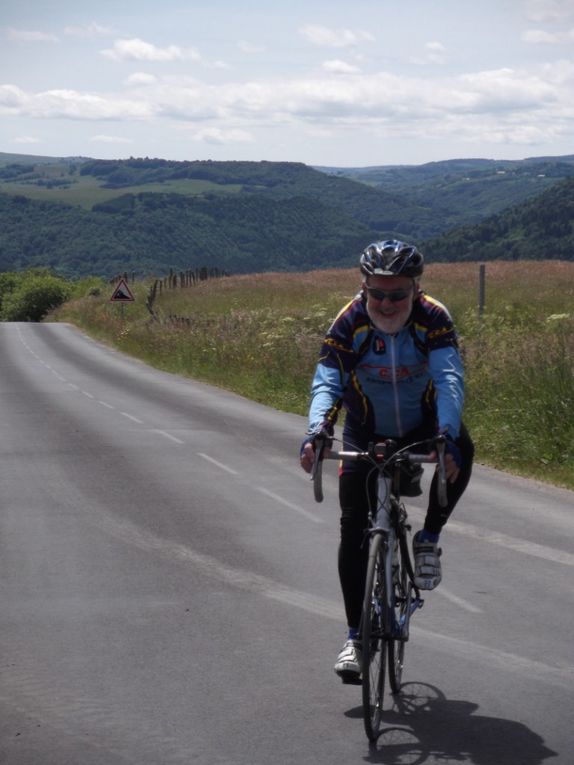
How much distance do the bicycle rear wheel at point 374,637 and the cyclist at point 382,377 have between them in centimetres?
26

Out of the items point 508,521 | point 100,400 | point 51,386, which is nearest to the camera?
point 508,521

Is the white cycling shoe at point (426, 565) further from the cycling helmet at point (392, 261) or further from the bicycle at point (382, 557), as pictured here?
the cycling helmet at point (392, 261)

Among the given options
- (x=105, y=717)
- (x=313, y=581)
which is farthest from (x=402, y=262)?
(x=313, y=581)

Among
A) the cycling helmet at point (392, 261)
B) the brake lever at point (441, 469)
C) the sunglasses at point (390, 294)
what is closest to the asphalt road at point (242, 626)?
the brake lever at point (441, 469)

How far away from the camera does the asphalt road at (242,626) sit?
502cm

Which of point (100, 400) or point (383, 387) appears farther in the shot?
point (100, 400)

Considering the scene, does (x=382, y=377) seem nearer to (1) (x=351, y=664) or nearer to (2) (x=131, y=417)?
(1) (x=351, y=664)

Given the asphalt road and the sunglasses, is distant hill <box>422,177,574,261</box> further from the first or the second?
the sunglasses

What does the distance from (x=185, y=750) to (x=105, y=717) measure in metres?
0.58

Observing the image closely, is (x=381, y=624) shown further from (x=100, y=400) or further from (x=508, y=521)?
(x=100, y=400)

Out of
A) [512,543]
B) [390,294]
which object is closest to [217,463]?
[512,543]

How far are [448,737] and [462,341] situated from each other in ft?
54.0

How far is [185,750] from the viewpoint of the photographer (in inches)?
191

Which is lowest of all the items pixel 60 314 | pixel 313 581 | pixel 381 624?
pixel 60 314
